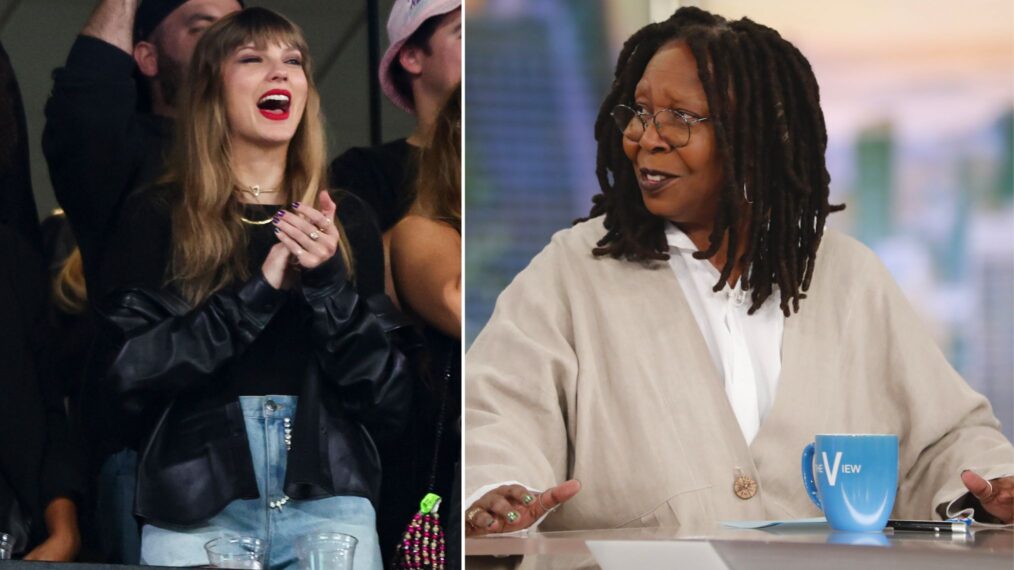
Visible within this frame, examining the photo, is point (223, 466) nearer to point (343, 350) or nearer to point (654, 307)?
point (343, 350)

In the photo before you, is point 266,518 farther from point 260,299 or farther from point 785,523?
point 785,523

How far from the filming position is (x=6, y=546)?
69.6 inches

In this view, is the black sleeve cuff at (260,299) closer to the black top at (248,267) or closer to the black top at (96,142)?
the black top at (248,267)

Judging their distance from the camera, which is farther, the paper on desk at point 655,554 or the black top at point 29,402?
the black top at point 29,402

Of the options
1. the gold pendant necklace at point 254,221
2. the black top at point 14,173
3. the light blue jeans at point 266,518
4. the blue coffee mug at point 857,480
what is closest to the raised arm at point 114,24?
the black top at point 14,173

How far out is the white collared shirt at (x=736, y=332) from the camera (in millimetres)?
Answer: 1933

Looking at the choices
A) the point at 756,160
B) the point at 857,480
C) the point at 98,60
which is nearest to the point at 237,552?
the point at 98,60

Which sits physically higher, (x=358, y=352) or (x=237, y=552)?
(x=358, y=352)

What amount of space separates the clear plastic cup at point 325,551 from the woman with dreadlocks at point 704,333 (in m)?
0.17

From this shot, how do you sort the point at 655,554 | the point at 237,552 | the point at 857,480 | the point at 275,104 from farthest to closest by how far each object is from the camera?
the point at 275,104 → the point at 237,552 → the point at 857,480 → the point at 655,554

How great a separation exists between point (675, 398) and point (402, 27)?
0.67 m

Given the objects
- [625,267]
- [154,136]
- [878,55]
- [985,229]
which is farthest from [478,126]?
[985,229]

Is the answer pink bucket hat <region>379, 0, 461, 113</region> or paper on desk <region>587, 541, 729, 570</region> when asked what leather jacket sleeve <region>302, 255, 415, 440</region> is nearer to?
pink bucket hat <region>379, 0, 461, 113</region>

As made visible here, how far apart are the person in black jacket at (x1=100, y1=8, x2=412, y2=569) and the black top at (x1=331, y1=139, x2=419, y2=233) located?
0.03 m
